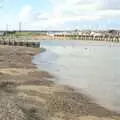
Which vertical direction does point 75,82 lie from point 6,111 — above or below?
below

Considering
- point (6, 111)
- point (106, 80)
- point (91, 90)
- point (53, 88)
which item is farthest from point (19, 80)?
point (6, 111)

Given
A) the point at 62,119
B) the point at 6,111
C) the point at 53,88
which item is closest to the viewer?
the point at 6,111

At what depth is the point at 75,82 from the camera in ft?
92.1

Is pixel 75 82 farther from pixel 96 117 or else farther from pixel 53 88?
pixel 96 117

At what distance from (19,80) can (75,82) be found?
5121 mm

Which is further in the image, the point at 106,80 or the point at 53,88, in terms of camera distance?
the point at 106,80

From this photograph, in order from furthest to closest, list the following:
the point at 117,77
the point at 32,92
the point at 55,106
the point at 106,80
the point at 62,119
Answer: the point at 117,77 < the point at 106,80 < the point at 32,92 < the point at 55,106 < the point at 62,119

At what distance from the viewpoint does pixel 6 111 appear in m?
11.5

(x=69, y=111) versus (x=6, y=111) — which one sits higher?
(x=6, y=111)

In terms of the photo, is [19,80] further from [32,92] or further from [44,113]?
[44,113]

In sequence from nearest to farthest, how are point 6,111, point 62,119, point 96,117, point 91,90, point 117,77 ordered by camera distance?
point 6,111, point 62,119, point 96,117, point 91,90, point 117,77

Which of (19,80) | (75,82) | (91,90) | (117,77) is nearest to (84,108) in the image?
(91,90)

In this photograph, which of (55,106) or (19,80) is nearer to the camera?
(55,106)

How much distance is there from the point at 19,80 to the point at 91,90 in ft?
16.6
